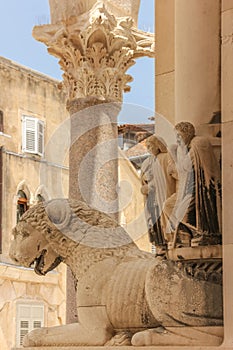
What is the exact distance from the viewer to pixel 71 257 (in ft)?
25.2

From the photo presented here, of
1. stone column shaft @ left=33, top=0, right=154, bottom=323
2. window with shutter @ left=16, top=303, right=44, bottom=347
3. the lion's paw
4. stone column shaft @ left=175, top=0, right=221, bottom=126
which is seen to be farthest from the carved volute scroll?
window with shutter @ left=16, top=303, right=44, bottom=347

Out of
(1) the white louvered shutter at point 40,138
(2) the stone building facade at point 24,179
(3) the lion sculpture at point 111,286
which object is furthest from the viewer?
(1) the white louvered shutter at point 40,138

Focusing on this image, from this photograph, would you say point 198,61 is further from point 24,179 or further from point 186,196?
point 24,179

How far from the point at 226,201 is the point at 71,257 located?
5.13ft

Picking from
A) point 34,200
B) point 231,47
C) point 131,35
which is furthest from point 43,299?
point 231,47

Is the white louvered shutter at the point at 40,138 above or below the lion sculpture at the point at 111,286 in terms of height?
above

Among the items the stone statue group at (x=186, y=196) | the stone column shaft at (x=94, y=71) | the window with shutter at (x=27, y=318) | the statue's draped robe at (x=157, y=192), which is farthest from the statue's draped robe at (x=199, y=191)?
the window with shutter at (x=27, y=318)

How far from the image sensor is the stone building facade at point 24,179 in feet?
96.6

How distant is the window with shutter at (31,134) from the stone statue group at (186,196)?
2521 centimetres

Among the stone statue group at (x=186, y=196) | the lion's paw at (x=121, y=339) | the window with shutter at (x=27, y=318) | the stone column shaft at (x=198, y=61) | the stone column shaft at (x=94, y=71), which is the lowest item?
the window with shutter at (x=27, y=318)

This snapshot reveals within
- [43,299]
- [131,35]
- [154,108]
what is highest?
[131,35]

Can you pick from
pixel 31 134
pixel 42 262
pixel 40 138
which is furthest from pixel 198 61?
pixel 40 138

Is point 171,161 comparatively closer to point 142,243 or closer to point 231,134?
point 231,134

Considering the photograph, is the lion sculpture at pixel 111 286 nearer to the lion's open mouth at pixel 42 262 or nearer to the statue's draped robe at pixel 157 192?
the lion's open mouth at pixel 42 262
